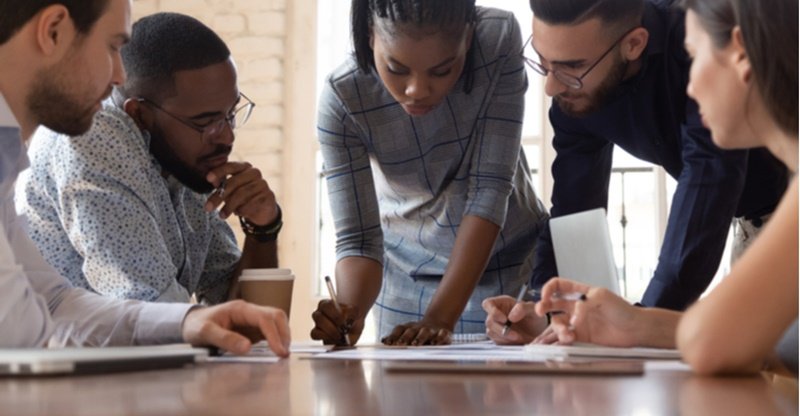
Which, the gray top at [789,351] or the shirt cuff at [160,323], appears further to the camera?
the shirt cuff at [160,323]

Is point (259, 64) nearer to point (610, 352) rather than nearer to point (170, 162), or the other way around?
point (170, 162)

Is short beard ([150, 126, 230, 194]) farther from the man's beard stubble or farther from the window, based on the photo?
the window

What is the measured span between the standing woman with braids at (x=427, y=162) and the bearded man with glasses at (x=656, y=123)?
0.09m

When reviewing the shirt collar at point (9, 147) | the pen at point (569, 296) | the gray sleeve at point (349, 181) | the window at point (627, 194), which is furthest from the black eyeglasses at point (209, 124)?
the window at point (627, 194)

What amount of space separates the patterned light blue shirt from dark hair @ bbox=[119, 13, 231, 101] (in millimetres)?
99

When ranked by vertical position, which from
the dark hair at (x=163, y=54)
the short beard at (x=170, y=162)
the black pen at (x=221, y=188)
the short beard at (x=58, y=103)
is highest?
the dark hair at (x=163, y=54)

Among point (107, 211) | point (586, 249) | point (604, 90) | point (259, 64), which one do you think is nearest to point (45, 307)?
point (107, 211)

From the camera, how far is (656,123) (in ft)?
5.87

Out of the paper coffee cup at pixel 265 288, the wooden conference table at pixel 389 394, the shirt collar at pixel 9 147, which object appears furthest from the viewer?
the paper coffee cup at pixel 265 288

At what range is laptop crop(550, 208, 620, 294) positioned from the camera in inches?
60.6

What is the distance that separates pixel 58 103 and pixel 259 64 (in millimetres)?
2523

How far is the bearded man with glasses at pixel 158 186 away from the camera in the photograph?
1439 mm

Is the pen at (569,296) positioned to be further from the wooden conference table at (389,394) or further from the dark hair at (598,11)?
the dark hair at (598,11)

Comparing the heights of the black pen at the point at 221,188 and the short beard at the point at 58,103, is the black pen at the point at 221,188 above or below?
below
